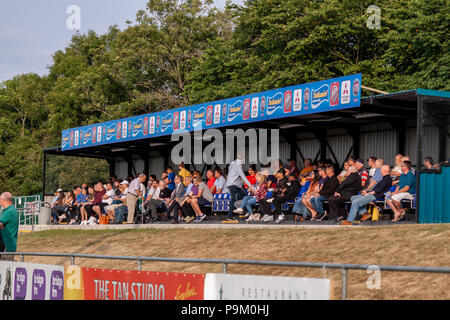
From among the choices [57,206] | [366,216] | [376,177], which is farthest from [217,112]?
[57,206]

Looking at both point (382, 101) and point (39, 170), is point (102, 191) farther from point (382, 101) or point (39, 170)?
point (39, 170)

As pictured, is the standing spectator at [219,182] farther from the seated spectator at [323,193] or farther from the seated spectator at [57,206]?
the seated spectator at [57,206]

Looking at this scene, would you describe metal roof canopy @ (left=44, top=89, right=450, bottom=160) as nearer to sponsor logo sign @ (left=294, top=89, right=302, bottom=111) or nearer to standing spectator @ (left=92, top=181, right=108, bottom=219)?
sponsor logo sign @ (left=294, top=89, right=302, bottom=111)

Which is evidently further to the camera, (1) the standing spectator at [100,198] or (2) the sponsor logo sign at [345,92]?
(1) the standing spectator at [100,198]

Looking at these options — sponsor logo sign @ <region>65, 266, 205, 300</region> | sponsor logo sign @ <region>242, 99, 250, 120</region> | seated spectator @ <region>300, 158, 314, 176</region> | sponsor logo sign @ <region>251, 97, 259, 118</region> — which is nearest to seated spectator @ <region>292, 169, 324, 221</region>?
seated spectator @ <region>300, 158, 314, 176</region>

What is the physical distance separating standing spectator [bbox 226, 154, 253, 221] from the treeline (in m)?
11.0

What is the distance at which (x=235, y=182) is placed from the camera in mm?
19844

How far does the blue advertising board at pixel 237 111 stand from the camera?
57.0 feet

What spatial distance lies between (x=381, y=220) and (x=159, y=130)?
392 inches

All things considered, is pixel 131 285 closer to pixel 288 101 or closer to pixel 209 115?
pixel 288 101

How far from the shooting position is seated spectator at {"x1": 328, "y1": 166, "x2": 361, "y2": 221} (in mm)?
16516

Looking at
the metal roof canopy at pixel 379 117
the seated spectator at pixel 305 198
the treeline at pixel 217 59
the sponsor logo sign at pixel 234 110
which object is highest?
the treeline at pixel 217 59

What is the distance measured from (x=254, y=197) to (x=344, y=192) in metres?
3.34

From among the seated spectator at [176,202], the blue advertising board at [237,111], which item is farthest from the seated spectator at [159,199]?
the blue advertising board at [237,111]
